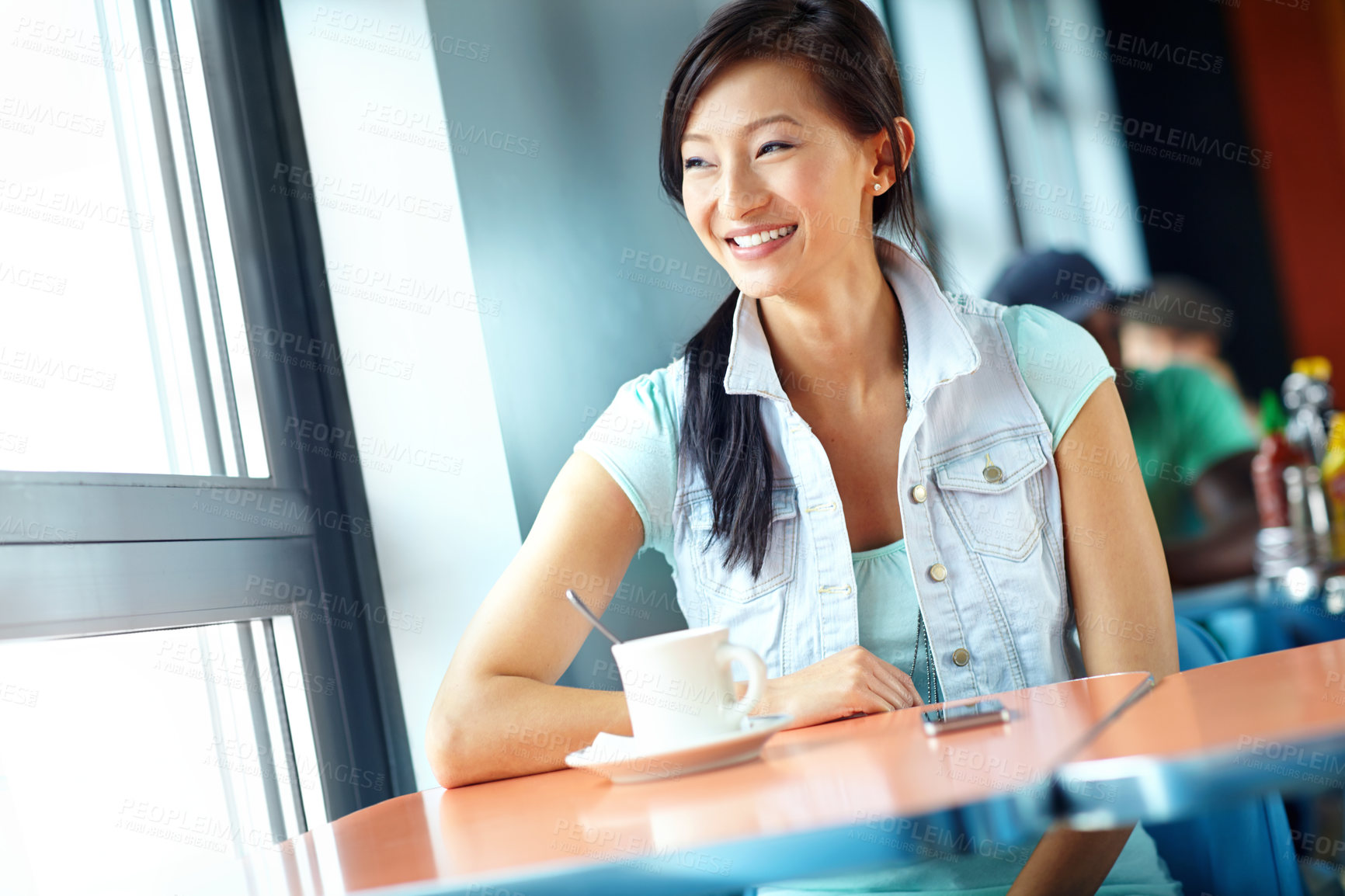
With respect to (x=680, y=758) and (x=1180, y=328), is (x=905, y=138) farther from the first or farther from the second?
(x=1180, y=328)

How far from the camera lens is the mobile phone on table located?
74cm

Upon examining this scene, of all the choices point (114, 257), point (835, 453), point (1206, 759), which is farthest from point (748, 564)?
point (114, 257)

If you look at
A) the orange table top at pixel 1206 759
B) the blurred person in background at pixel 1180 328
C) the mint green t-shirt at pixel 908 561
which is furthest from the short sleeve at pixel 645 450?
the blurred person in background at pixel 1180 328

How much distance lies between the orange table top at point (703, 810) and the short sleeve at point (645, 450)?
1.65 ft

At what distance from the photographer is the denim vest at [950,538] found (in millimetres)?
1245

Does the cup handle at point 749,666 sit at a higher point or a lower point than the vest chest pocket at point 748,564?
lower

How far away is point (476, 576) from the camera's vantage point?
1.73 m

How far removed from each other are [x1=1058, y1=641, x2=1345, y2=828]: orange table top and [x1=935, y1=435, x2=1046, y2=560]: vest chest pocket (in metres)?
0.62

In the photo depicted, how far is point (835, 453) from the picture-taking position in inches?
54.2

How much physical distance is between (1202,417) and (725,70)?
279 cm

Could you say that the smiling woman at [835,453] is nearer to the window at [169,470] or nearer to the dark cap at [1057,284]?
the window at [169,470]

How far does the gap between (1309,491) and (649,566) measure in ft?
7.13

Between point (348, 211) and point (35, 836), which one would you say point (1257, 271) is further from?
point (35, 836)

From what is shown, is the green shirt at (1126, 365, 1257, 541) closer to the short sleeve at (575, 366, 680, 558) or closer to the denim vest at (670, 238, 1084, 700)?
the denim vest at (670, 238, 1084, 700)
